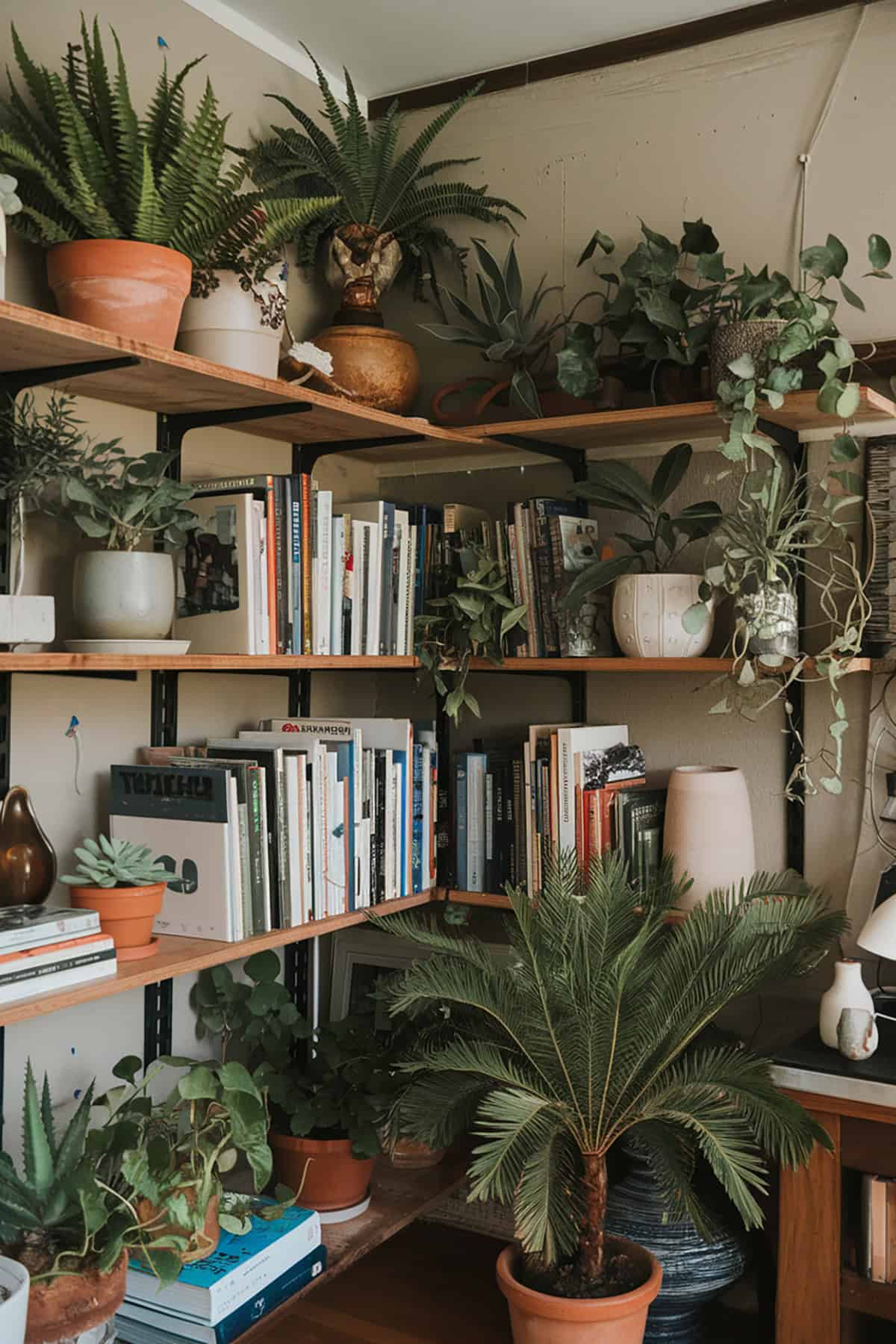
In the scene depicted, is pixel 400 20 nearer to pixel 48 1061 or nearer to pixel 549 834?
pixel 549 834

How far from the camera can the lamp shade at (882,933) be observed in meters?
2.04

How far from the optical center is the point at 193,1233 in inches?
77.4

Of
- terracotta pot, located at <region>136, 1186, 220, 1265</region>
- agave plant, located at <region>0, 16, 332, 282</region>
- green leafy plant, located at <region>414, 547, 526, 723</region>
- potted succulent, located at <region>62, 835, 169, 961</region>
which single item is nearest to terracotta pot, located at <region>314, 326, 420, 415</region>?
green leafy plant, located at <region>414, 547, 526, 723</region>

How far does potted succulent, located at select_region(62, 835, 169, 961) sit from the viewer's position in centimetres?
194

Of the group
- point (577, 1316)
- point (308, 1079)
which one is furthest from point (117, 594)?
point (577, 1316)

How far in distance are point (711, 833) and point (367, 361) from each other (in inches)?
46.4

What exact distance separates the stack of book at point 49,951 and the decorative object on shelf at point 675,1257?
97 centimetres

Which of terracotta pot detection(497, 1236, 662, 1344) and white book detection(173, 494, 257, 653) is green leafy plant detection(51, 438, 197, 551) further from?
terracotta pot detection(497, 1236, 662, 1344)

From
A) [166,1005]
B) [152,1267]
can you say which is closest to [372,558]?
[166,1005]

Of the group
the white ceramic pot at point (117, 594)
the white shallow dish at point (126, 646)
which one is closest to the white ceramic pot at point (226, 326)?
the white ceramic pot at point (117, 594)

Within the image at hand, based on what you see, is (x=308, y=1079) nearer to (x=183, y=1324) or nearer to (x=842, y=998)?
(x=183, y=1324)

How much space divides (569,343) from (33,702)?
1216 mm

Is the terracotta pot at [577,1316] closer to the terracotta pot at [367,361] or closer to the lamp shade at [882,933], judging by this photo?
the lamp shade at [882,933]

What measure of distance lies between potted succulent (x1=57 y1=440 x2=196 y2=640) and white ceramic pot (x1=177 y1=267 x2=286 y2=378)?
237mm
